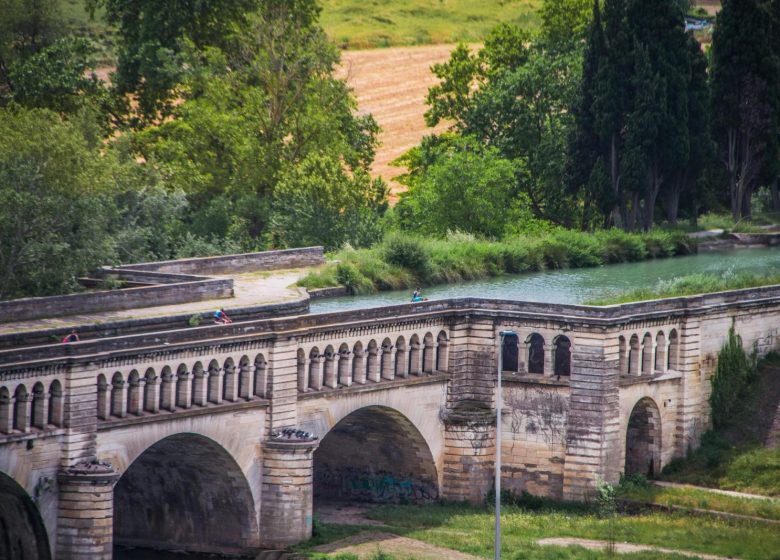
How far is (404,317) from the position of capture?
195 feet

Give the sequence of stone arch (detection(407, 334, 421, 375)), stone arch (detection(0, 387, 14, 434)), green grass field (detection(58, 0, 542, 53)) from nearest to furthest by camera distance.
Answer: stone arch (detection(0, 387, 14, 434)) < stone arch (detection(407, 334, 421, 375)) < green grass field (detection(58, 0, 542, 53))

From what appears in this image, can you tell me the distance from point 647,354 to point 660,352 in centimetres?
→ 85

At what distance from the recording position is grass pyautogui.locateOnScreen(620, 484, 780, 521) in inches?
2263

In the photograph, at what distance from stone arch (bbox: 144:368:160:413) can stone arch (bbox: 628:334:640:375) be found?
1706cm

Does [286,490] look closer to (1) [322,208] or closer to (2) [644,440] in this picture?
(2) [644,440]

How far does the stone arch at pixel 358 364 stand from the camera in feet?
190

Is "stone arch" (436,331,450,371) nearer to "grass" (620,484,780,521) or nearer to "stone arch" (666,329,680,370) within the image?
"grass" (620,484,780,521)

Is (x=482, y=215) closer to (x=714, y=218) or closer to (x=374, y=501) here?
(x=714, y=218)

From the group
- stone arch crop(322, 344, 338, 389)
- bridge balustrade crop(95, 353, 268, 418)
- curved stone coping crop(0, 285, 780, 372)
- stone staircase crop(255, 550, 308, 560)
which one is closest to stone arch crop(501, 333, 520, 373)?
curved stone coping crop(0, 285, 780, 372)

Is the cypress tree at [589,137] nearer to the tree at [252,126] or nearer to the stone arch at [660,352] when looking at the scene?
the tree at [252,126]

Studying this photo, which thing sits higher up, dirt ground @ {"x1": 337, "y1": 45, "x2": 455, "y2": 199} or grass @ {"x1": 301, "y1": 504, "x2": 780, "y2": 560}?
dirt ground @ {"x1": 337, "y1": 45, "x2": 455, "y2": 199}

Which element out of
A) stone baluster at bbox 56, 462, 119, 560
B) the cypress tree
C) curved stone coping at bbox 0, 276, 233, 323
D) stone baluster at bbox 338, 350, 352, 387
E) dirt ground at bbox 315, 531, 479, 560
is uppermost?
the cypress tree

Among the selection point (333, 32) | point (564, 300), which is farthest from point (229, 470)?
point (333, 32)

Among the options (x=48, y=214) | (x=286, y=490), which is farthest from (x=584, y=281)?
(x=286, y=490)
